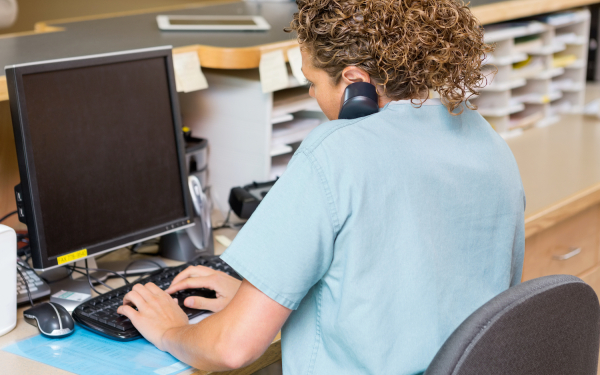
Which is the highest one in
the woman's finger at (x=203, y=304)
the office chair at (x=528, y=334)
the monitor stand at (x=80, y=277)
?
the office chair at (x=528, y=334)

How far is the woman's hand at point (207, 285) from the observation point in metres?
1.05

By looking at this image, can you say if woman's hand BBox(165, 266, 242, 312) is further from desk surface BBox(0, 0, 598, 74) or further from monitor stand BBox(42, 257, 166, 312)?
desk surface BBox(0, 0, 598, 74)

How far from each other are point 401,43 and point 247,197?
0.72m

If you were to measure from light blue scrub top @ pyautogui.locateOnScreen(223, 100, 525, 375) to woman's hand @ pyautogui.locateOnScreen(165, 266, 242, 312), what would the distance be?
223mm

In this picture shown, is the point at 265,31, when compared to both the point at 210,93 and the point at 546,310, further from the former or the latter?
the point at 546,310

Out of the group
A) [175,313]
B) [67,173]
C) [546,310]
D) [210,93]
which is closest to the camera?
[546,310]

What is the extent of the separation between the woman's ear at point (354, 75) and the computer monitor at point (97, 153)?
1.68 feet

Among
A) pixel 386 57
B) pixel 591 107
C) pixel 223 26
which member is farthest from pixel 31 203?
pixel 591 107

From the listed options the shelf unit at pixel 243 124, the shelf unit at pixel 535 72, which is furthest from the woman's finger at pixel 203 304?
the shelf unit at pixel 535 72

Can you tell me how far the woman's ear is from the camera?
827mm

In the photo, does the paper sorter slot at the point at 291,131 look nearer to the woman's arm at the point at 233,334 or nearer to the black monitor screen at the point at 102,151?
the black monitor screen at the point at 102,151

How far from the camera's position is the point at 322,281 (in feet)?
2.64

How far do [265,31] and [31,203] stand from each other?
79 cm

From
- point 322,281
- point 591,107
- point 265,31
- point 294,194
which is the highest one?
point 265,31
